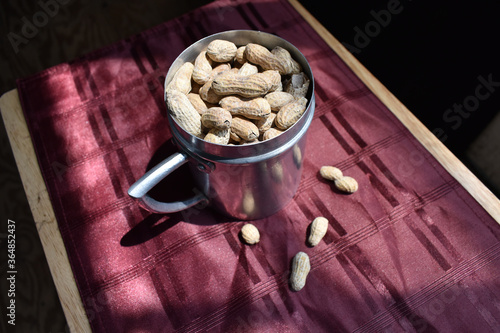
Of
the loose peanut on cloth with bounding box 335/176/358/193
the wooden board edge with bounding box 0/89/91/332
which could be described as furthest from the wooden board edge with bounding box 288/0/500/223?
the wooden board edge with bounding box 0/89/91/332

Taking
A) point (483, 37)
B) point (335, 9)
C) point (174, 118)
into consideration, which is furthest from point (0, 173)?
point (483, 37)

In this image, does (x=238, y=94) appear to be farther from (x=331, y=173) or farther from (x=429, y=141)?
(x=429, y=141)

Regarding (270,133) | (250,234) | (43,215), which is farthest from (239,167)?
(43,215)

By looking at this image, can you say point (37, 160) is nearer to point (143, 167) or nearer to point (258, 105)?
point (143, 167)

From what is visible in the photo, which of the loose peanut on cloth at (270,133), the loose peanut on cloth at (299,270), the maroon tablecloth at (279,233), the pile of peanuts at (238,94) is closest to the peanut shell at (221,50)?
the pile of peanuts at (238,94)

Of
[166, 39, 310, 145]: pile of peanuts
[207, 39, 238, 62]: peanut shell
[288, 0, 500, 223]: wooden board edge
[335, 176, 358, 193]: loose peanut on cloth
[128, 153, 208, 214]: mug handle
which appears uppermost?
[207, 39, 238, 62]: peanut shell

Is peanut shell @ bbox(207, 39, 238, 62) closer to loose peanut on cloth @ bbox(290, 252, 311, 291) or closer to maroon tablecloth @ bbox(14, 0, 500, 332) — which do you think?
maroon tablecloth @ bbox(14, 0, 500, 332)
